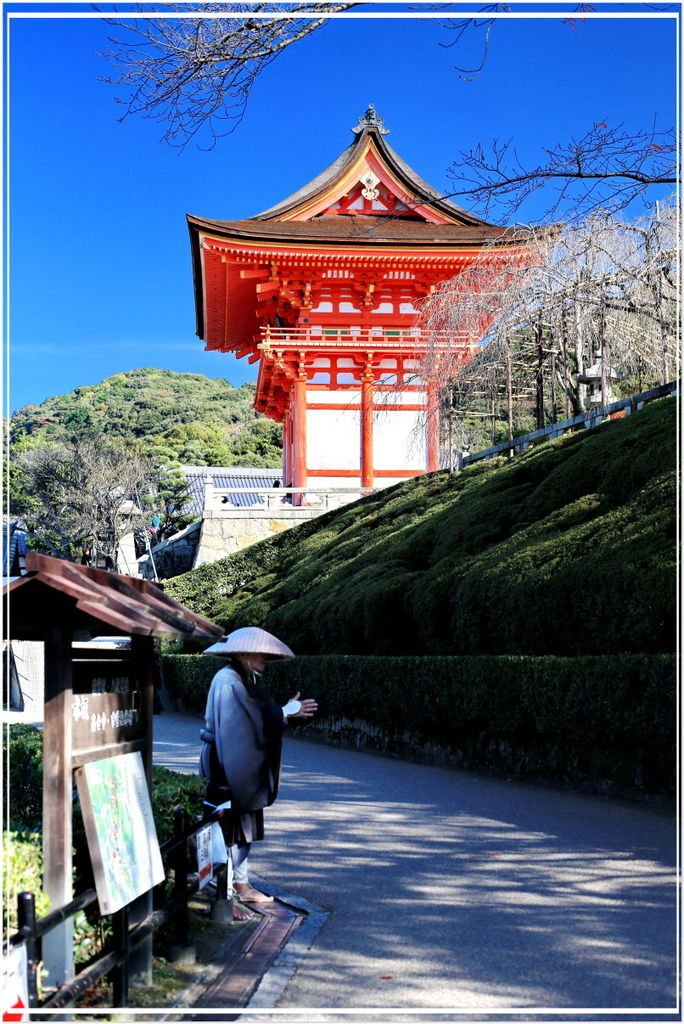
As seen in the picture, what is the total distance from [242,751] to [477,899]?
4.90 feet

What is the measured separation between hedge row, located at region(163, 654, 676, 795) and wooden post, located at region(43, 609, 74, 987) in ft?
15.0

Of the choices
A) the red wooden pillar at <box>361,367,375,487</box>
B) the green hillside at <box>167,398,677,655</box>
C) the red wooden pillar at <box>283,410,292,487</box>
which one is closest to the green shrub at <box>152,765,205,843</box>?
the green hillside at <box>167,398,677,655</box>

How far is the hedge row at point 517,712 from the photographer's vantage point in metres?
7.88

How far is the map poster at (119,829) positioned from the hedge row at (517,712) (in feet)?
13.4

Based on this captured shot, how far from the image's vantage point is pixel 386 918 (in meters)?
5.58

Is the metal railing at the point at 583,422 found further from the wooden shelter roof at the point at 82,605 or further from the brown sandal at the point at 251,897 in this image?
the wooden shelter roof at the point at 82,605

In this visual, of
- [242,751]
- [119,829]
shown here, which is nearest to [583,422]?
[242,751]

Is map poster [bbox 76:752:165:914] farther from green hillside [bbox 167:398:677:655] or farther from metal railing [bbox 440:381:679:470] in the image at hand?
metal railing [bbox 440:381:679:470]

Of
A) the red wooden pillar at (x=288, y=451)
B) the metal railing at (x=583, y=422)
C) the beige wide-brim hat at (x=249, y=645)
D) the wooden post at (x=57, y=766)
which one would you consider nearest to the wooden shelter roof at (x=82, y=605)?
the wooden post at (x=57, y=766)

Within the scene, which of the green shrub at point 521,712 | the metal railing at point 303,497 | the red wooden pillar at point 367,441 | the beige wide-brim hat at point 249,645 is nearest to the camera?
the beige wide-brim hat at point 249,645

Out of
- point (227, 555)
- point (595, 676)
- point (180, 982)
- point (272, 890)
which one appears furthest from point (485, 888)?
point (227, 555)

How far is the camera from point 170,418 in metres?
79.4

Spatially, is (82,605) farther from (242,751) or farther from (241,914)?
(241,914)

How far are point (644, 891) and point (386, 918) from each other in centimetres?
138
